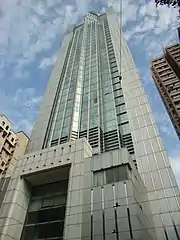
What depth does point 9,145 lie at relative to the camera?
41.0m

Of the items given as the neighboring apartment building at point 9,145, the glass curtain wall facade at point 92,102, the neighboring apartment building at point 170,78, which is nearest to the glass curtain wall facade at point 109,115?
the glass curtain wall facade at point 92,102

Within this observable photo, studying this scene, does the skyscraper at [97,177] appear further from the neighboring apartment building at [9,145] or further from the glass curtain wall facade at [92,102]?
the neighboring apartment building at [9,145]

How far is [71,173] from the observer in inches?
739

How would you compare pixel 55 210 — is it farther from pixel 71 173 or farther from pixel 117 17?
pixel 117 17

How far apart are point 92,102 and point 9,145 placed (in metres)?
17.3

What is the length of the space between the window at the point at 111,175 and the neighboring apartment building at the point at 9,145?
80.4ft

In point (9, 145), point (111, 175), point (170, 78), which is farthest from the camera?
point (170, 78)

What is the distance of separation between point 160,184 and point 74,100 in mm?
21490

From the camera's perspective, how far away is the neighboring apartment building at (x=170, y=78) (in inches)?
2518

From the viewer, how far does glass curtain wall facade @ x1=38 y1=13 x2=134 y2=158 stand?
2903cm

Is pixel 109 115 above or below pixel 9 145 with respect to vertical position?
below

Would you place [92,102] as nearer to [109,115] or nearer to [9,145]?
[109,115]

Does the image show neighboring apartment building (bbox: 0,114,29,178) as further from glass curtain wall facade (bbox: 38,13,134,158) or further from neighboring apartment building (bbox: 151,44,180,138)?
neighboring apartment building (bbox: 151,44,180,138)

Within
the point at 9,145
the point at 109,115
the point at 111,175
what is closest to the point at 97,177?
the point at 111,175
